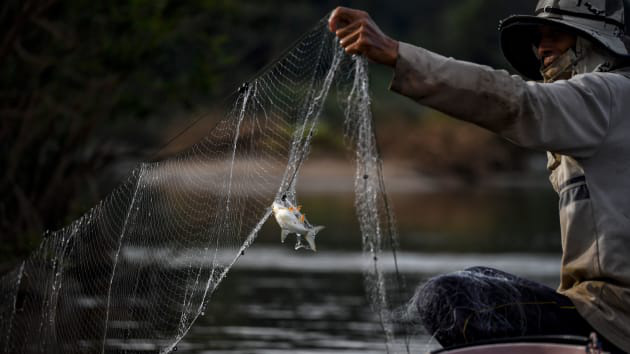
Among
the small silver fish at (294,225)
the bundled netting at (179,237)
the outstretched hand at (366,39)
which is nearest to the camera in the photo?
the outstretched hand at (366,39)

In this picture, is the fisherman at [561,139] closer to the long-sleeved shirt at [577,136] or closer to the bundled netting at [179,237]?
the long-sleeved shirt at [577,136]

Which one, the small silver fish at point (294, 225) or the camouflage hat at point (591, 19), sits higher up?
the camouflage hat at point (591, 19)

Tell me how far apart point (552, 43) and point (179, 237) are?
4480 millimetres

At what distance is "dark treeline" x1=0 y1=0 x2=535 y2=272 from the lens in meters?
13.7

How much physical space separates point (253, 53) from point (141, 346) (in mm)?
47974

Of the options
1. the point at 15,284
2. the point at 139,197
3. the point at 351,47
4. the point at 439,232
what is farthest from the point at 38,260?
the point at 439,232

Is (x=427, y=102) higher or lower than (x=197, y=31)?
lower

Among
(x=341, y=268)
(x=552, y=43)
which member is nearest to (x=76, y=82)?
(x=341, y=268)

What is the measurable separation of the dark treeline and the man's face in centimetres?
755

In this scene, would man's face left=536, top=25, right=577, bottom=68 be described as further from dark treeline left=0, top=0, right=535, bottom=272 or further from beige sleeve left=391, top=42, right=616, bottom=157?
dark treeline left=0, top=0, right=535, bottom=272

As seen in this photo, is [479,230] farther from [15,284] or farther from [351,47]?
[351,47]

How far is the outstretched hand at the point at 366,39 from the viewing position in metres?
4.46

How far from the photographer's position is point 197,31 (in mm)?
20641

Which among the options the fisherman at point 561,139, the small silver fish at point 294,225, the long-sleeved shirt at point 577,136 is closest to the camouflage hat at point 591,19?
the fisherman at point 561,139
